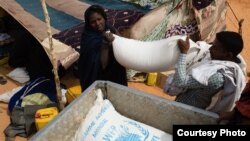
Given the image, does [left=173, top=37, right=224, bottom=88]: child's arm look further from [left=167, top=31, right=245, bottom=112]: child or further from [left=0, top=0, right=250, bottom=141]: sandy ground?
[left=0, top=0, right=250, bottom=141]: sandy ground

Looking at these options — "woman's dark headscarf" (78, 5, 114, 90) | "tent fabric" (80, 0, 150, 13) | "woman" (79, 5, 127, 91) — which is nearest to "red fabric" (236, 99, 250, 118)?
"woman" (79, 5, 127, 91)

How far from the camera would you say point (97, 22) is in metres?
2.79

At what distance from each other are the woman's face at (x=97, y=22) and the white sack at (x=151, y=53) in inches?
15.2

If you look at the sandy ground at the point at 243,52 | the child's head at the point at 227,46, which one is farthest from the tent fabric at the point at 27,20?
the child's head at the point at 227,46

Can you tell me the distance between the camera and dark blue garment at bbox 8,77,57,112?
404 centimetres

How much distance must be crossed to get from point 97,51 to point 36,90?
67.1 inches

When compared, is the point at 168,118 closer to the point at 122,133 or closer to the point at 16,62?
the point at 122,133

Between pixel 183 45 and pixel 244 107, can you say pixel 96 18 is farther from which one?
pixel 244 107

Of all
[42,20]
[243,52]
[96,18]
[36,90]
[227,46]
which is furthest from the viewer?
[243,52]

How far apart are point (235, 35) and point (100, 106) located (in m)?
1.06

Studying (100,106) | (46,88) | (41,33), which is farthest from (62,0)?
(100,106)

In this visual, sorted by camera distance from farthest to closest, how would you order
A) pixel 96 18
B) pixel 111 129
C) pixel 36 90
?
pixel 36 90 → pixel 96 18 → pixel 111 129

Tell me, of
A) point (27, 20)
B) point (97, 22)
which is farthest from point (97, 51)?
point (27, 20)

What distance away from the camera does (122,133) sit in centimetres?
183
